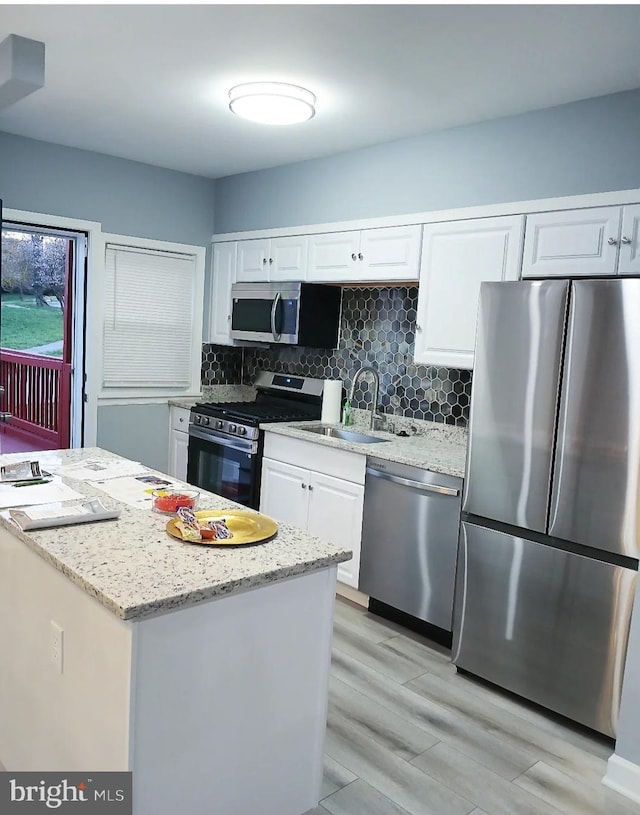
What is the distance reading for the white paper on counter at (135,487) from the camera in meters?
2.25

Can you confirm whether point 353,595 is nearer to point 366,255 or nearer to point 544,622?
point 544,622

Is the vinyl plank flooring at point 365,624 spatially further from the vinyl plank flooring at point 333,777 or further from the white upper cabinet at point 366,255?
the white upper cabinet at point 366,255

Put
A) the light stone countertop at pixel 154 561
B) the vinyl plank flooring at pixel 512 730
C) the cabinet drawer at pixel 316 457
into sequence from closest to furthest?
1. the light stone countertop at pixel 154 561
2. the vinyl plank flooring at pixel 512 730
3. the cabinet drawer at pixel 316 457

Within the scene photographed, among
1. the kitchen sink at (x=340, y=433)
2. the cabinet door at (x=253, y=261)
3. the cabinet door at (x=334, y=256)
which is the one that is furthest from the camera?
the cabinet door at (x=253, y=261)

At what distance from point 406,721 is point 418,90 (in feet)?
8.67

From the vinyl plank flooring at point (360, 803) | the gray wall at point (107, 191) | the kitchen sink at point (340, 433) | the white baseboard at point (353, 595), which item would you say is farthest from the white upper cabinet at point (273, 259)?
the vinyl plank flooring at point (360, 803)

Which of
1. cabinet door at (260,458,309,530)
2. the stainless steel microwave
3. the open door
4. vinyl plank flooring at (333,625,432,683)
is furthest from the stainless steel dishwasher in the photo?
the open door

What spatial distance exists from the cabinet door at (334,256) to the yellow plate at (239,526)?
2.14 meters

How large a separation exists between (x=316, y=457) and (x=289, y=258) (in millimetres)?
1396

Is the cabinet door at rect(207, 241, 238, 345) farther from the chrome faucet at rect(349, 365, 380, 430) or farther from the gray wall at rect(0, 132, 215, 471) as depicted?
the chrome faucet at rect(349, 365, 380, 430)

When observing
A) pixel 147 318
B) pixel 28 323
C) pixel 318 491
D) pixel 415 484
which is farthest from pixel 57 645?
pixel 28 323

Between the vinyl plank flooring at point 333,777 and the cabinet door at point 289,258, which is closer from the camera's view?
the vinyl plank flooring at point 333,777

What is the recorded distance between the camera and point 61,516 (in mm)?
1948

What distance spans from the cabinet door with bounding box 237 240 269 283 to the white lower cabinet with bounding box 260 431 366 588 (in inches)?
47.4
